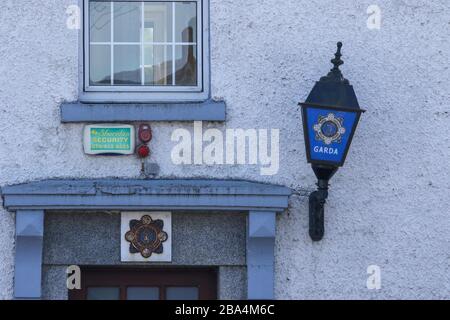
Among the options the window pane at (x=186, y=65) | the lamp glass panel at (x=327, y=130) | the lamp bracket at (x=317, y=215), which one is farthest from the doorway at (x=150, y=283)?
the window pane at (x=186, y=65)

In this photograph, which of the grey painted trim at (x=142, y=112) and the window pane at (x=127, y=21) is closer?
the grey painted trim at (x=142, y=112)

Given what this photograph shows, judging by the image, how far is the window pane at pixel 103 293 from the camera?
39.2ft

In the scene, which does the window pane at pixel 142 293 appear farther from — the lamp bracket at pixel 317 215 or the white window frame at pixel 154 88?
the white window frame at pixel 154 88

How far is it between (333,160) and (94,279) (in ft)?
6.62

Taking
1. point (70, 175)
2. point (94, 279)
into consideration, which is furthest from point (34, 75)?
point (94, 279)

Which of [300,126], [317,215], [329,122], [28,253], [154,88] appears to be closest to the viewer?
[329,122]

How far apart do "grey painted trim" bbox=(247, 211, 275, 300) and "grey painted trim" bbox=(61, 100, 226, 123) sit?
81 centimetres

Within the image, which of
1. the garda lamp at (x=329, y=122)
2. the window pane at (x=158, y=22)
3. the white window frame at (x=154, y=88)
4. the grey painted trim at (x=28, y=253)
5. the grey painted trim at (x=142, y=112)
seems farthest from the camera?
the window pane at (x=158, y=22)

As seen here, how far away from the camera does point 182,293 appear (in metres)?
12.0

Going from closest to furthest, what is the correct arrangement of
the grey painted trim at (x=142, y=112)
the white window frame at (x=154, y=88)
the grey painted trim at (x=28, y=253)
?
1. the grey painted trim at (x=28, y=253)
2. the grey painted trim at (x=142, y=112)
3. the white window frame at (x=154, y=88)

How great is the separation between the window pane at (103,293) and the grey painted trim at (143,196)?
2.38ft

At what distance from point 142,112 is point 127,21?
2.46ft

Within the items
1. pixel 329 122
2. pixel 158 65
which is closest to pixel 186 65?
pixel 158 65

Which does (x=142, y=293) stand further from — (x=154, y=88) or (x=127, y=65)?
(x=127, y=65)
